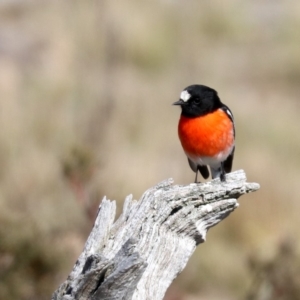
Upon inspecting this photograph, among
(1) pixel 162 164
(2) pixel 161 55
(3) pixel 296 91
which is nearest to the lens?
(1) pixel 162 164

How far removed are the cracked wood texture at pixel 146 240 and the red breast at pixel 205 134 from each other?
127cm

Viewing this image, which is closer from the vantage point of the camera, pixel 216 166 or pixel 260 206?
pixel 216 166

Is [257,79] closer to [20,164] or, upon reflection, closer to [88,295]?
[20,164]

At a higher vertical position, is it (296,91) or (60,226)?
(296,91)

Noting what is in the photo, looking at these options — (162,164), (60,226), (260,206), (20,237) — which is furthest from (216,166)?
(162,164)

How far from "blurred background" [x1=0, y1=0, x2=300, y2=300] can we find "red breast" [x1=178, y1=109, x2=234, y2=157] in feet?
3.13

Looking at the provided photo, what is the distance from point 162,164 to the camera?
1105 cm

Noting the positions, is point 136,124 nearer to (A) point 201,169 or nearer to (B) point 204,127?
(A) point 201,169

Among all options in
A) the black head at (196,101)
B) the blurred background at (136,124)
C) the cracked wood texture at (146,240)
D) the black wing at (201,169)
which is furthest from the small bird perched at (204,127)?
the cracked wood texture at (146,240)

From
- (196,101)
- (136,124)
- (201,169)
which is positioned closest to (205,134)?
(196,101)

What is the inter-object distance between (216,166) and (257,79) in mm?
10344

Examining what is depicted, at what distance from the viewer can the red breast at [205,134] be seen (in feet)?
18.6

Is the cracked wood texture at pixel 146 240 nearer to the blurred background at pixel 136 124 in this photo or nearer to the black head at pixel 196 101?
the black head at pixel 196 101

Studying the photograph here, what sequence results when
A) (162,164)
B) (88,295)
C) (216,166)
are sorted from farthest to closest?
(162,164) < (216,166) < (88,295)
